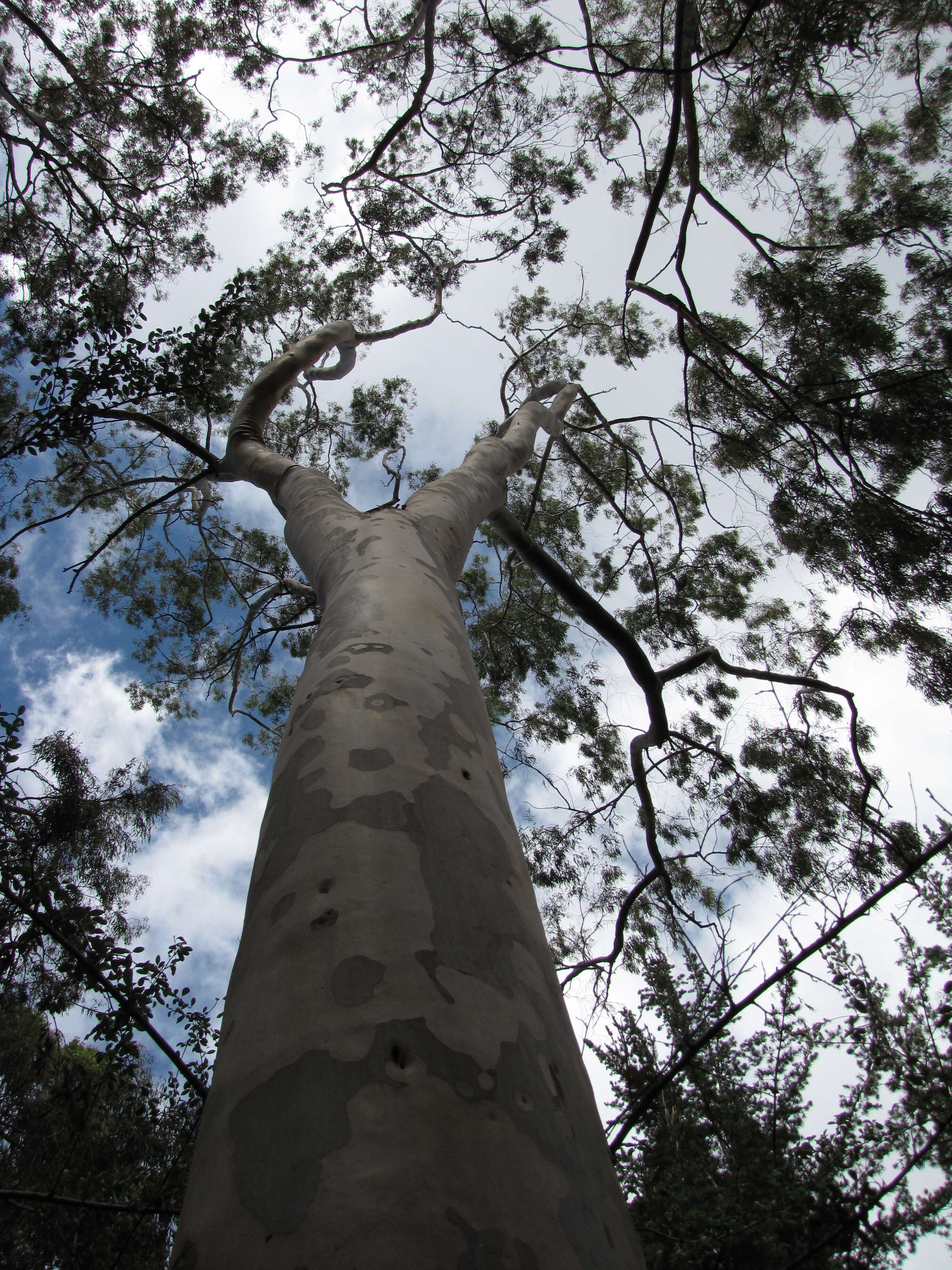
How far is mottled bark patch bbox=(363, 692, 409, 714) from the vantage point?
40.5 inches

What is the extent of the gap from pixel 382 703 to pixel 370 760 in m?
0.14

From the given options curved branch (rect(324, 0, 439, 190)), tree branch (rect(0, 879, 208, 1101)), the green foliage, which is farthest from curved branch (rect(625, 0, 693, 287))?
the green foliage

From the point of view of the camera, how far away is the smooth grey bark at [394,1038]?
48 cm

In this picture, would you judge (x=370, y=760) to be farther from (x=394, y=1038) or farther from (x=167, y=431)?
(x=167, y=431)

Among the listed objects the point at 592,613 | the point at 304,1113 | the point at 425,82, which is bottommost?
the point at 304,1113

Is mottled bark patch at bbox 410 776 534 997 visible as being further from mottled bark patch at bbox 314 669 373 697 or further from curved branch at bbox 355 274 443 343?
curved branch at bbox 355 274 443 343

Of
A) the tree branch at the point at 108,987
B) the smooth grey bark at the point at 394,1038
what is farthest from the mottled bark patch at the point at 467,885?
the tree branch at the point at 108,987

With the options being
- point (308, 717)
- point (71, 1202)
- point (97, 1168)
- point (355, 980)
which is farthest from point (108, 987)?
point (355, 980)

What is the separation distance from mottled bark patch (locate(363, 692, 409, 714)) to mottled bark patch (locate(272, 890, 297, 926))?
1.04 feet

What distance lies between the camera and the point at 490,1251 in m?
0.46

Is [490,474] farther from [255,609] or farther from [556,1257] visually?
[556,1257]

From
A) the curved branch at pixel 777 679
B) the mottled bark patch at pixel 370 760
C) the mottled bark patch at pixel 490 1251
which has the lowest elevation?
the mottled bark patch at pixel 490 1251

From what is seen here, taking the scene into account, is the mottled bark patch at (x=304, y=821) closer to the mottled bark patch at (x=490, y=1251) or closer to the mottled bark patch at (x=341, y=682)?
the mottled bark patch at (x=341, y=682)

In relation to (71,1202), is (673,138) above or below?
above
